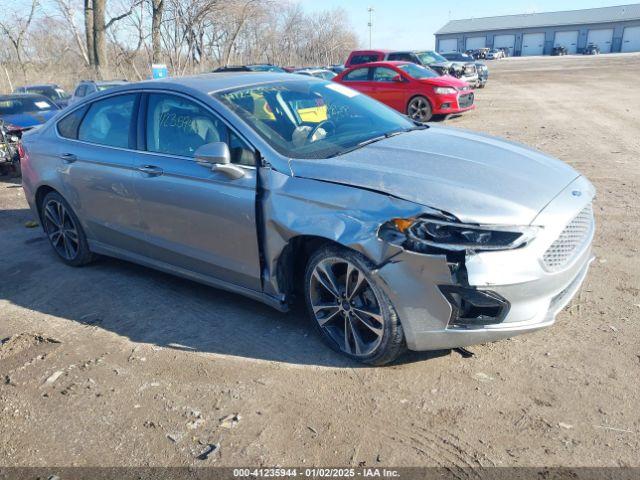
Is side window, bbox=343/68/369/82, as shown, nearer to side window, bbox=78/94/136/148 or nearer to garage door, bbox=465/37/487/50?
side window, bbox=78/94/136/148

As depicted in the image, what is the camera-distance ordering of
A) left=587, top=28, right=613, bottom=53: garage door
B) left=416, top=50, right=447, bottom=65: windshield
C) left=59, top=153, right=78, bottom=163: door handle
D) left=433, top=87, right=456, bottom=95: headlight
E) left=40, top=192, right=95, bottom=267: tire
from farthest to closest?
left=587, top=28, right=613, bottom=53: garage door, left=416, top=50, right=447, bottom=65: windshield, left=433, top=87, right=456, bottom=95: headlight, left=40, top=192, right=95, bottom=267: tire, left=59, top=153, right=78, bottom=163: door handle

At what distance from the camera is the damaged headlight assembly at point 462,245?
284 cm

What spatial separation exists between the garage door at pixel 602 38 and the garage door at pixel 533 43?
7.01m

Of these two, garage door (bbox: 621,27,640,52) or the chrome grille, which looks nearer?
the chrome grille

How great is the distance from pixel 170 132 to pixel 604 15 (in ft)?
316

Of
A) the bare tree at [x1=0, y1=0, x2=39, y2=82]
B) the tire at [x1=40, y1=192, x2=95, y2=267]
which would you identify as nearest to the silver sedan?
the tire at [x1=40, y1=192, x2=95, y2=267]

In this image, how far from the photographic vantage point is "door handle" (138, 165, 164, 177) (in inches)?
159

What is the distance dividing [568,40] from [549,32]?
10.4 ft

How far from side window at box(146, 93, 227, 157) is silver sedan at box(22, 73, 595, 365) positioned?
0.04 ft

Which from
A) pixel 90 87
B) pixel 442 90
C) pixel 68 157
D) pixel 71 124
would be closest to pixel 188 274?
pixel 68 157

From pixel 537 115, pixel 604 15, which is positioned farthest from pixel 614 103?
pixel 604 15

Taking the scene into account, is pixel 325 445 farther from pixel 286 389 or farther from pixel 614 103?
pixel 614 103

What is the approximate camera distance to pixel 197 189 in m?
3.81

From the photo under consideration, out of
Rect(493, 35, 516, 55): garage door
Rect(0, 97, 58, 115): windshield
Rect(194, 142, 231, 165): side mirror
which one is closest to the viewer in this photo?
Rect(194, 142, 231, 165): side mirror
